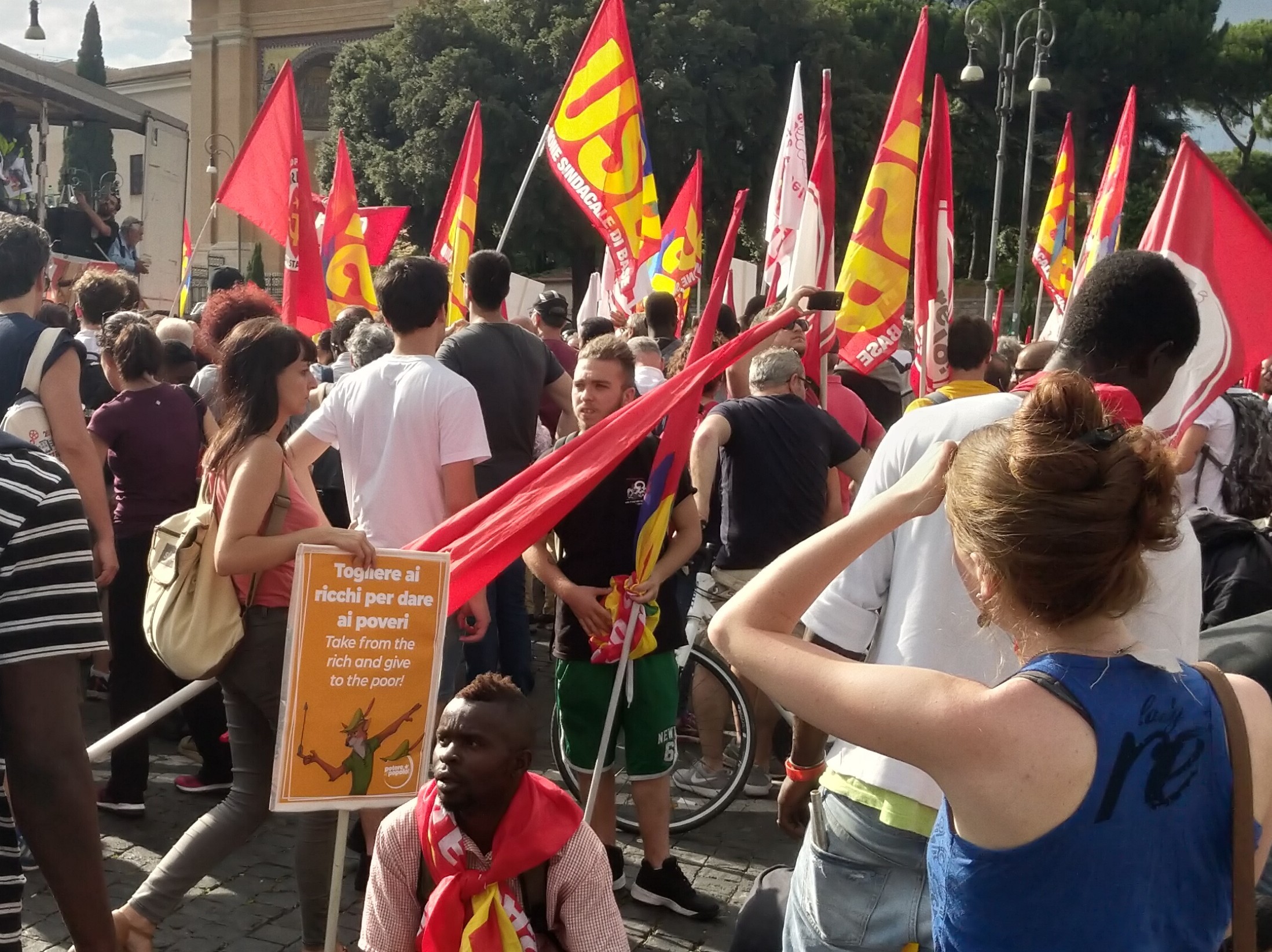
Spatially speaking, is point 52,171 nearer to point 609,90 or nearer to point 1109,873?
point 609,90

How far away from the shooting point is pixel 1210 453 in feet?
18.0

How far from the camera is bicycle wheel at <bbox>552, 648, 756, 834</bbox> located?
4852 millimetres

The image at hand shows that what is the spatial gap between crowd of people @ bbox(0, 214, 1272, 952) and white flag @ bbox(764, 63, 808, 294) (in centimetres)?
179

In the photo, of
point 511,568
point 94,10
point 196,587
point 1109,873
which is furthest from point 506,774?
point 94,10

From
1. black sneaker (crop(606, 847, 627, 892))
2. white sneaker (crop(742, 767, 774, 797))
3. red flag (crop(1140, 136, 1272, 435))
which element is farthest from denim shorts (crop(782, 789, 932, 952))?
white sneaker (crop(742, 767, 774, 797))

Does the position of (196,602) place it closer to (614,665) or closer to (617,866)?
(614,665)

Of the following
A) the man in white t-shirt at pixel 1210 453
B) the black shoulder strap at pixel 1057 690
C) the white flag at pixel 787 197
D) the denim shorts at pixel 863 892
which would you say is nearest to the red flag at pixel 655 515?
the denim shorts at pixel 863 892

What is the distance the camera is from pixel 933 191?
630 centimetres

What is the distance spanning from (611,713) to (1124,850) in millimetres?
2395

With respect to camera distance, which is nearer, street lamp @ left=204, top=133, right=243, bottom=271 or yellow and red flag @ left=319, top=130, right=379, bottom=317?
yellow and red flag @ left=319, top=130, right=379, bottom=317

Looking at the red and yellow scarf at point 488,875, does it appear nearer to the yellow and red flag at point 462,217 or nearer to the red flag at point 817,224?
the red flag at point 817,224

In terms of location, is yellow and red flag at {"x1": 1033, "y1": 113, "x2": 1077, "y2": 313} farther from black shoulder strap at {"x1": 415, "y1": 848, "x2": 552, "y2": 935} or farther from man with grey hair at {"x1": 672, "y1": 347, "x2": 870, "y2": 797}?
black shoulder strap at {"x1": 415, "y1": 848, "x2": 552, "y2": 935}

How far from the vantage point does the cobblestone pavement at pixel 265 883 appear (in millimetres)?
3881

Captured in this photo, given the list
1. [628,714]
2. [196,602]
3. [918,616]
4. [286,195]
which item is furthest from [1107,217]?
[918,616]
